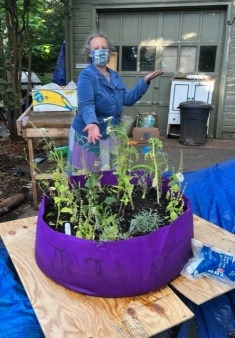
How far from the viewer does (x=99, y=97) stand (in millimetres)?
2389

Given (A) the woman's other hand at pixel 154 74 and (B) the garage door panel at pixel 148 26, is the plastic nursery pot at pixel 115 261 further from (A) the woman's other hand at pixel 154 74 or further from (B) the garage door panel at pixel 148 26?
(B) the garage door panel at pixel 148 26

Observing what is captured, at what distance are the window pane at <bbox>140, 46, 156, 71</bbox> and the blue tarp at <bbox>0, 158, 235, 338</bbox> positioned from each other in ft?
14.0

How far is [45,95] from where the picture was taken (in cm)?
342

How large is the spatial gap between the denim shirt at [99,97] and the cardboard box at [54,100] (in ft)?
3.00

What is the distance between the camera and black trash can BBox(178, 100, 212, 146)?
18.2ft

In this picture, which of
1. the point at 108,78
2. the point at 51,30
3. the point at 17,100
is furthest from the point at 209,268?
the point at 51,30

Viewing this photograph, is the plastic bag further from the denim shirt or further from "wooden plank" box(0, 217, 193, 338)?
the denim shirt

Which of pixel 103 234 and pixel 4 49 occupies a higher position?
pixel 4 49

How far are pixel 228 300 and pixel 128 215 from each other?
2.45 ft

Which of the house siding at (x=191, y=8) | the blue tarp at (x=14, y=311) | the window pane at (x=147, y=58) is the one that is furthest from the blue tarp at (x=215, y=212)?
the window pane at (x=147, y=58)

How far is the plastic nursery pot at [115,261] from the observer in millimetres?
1262

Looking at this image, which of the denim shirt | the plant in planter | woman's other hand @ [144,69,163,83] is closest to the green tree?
the denim shirt

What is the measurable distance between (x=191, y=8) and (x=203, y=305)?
5.41m

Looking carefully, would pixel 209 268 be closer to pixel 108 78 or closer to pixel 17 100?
pixel 108 78
